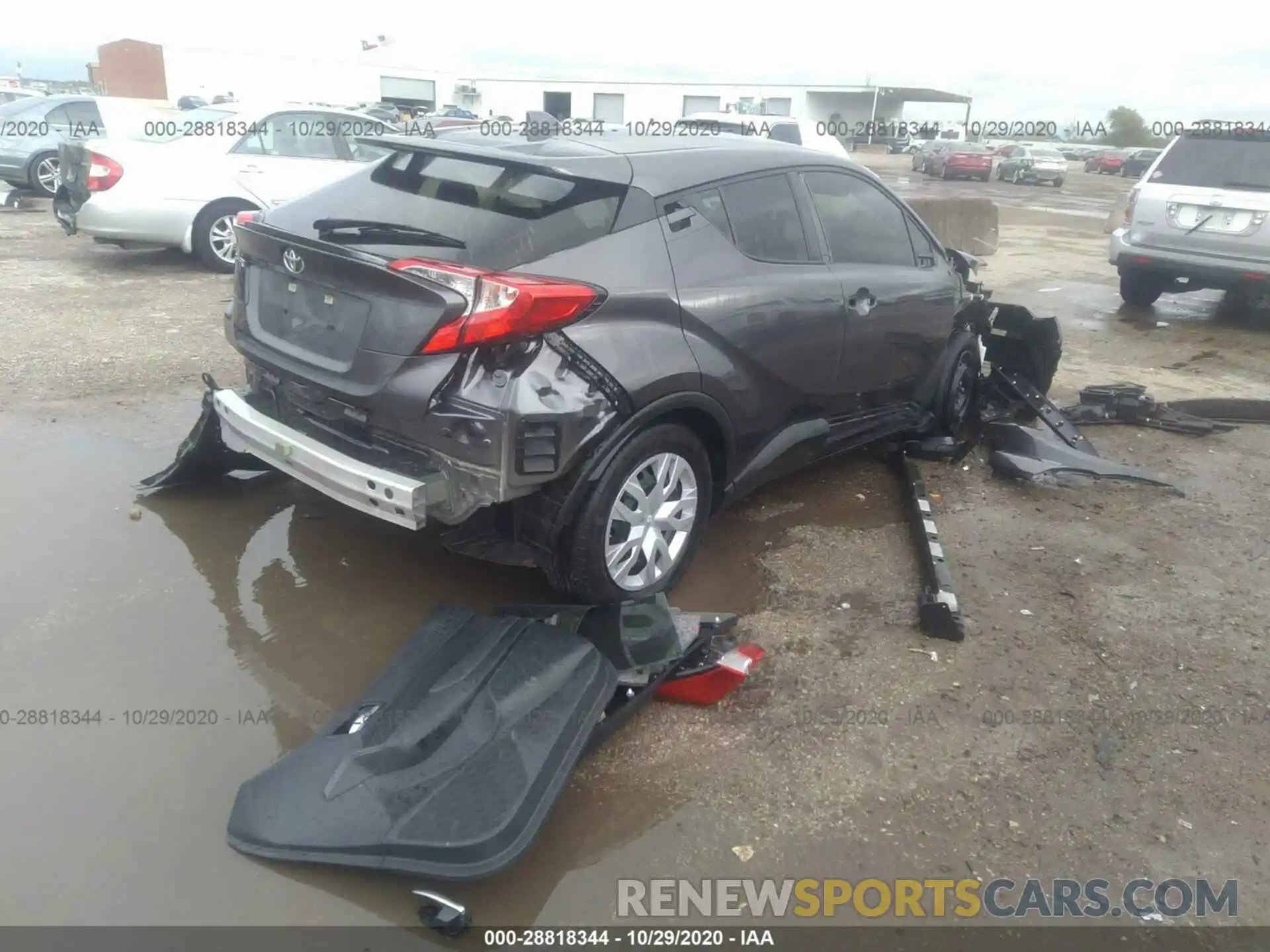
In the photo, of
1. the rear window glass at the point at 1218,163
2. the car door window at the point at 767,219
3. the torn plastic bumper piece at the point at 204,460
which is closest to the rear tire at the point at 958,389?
the car door window at the point at 767,219

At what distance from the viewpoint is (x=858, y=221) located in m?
4.50

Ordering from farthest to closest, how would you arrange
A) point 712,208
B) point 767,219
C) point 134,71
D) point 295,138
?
point 134,71
point 295,138
point 767,219
point 712,208

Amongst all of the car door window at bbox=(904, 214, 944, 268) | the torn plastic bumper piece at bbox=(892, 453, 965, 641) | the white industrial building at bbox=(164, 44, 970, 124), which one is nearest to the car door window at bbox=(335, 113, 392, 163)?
the car door window at bbox=(904, 214, 944, 268)

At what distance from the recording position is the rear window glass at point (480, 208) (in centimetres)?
309

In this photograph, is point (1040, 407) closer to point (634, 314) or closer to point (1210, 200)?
point (634, 314)

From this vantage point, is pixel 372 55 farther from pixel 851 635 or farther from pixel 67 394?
pixel 851 635

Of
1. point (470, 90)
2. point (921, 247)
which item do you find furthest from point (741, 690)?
point (470, 90)

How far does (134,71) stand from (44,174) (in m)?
A: 36.5

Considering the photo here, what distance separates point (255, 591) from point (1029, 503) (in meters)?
3.73

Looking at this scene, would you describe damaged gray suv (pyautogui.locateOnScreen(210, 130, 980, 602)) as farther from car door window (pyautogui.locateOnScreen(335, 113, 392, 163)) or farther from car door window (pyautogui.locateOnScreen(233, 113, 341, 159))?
car door window (pyautogui.locateOnScreen(335, 113, 392, 163))

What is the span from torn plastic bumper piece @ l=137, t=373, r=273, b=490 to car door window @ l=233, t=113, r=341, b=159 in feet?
18.9

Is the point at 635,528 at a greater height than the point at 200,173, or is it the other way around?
the point at 200,173

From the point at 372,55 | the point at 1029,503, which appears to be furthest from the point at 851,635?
the point at 372,55

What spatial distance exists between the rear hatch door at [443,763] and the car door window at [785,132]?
43.9ft
